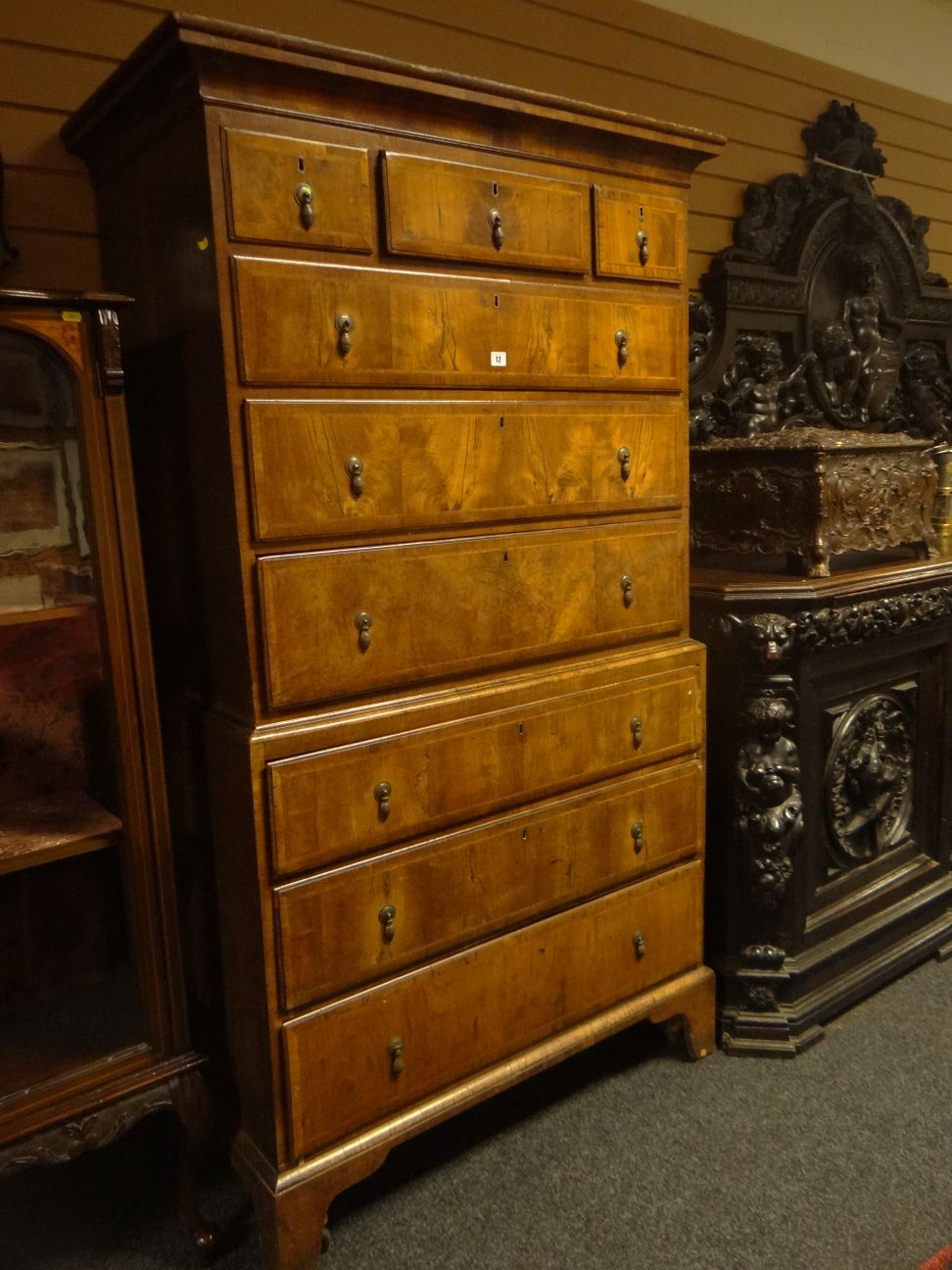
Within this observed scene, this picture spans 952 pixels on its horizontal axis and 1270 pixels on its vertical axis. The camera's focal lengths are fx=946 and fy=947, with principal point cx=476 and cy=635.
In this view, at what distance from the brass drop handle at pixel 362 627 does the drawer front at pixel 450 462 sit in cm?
15

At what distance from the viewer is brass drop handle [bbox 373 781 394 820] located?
169 centimetres

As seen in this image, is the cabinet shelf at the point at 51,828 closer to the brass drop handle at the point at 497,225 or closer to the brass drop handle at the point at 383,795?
the brass drop handle at the point at 383,795

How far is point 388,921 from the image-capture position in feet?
5.70

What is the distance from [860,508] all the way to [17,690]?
1965 mm

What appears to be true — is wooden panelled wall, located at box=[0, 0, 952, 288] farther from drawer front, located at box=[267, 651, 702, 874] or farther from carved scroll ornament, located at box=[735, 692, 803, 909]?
carved scroll ornament, located at box=[735, 692, 803, 909]

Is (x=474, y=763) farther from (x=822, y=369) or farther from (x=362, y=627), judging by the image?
(x=822, y=369)

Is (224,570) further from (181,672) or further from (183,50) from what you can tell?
(183,50)

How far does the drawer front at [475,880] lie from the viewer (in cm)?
167

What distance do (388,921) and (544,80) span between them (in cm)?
217

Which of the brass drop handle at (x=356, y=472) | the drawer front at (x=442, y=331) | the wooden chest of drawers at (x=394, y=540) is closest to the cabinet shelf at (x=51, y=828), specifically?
the wooden chest of drawers at (x=394, y=540)

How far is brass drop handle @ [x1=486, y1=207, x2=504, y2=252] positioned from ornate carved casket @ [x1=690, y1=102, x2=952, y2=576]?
3.02 feet

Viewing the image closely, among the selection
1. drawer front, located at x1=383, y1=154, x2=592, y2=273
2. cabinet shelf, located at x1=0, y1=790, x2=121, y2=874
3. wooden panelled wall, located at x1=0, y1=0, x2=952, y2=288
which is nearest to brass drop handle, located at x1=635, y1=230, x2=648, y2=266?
drawer front, located at x1=383, y1=154, x2=592, y2=273

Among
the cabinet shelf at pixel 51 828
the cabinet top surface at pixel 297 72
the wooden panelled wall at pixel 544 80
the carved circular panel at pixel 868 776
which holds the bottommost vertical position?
the carved circular panel at pixel 868 776

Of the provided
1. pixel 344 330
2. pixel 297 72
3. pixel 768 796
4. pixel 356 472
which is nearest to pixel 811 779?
pixel 768 796
